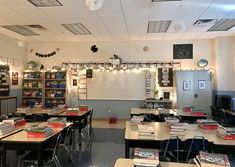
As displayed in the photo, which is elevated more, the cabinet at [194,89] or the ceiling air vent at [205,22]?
the ceiling air vent at [205,22]

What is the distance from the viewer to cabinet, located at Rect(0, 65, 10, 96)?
7.23m

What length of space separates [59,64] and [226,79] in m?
6.33

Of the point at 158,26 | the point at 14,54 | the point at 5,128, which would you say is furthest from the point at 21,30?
the point at 5,128

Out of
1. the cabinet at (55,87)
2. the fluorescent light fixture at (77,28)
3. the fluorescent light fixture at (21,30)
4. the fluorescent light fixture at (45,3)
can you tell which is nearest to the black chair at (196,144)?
the fluorescent light fixture at (45,3)

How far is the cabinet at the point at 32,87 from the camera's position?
868 centimetres

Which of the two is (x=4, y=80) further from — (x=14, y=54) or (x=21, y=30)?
(x=21, y=30)

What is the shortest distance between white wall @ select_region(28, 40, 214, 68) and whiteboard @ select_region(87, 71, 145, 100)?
0.63 m

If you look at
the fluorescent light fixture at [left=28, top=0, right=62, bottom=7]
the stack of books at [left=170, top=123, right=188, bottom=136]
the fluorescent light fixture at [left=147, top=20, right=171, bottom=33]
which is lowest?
the stack of books at [left=170, top=123, right=188, bottom=136]

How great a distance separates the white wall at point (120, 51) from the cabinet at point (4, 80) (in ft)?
5.30

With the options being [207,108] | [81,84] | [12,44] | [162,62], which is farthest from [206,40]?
[12,44]

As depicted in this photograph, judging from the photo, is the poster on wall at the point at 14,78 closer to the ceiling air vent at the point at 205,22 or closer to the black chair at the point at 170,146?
the ceiling air vent at the point at 205,22

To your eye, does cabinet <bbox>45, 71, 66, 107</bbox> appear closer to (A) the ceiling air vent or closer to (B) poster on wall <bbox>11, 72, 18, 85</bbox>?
(B) poster on wall <bbox>11, 72, 18, 85</bbox>

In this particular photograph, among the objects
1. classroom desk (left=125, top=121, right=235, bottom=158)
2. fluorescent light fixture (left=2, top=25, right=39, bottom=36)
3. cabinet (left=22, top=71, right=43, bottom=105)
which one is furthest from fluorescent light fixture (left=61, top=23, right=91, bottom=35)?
classroom desk (left=125, top=121, right=235, bottom=158)

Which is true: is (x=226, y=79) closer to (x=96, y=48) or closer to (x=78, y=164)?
(x=96, y=48)
